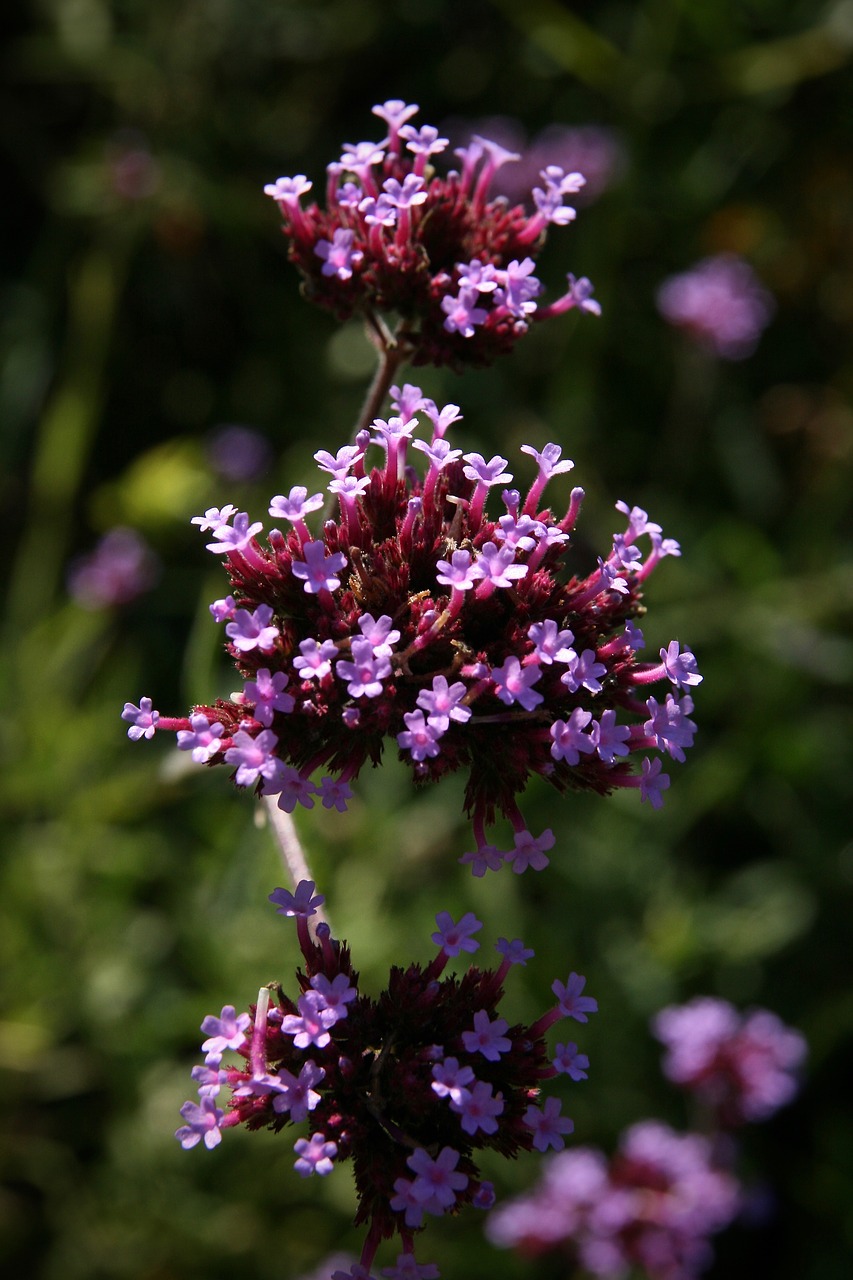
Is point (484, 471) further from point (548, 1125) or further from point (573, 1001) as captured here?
point (548, 1125)

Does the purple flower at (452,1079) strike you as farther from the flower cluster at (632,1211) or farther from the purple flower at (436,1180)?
the flower cluster at (632,1211)

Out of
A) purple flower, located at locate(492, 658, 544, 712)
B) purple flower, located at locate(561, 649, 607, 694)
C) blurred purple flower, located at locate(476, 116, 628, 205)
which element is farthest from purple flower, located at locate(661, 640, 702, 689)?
blurred purple flower, located at locate(476, 116, 628, 205)

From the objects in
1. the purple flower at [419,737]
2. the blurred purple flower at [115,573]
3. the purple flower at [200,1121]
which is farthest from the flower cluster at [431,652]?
the blurred purple flower at [115,573]

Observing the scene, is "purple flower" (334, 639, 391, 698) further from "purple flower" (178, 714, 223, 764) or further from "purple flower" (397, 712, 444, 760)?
"purple flower" (178, 714, 223, 764)

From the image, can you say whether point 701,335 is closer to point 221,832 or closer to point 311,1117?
point 221,832

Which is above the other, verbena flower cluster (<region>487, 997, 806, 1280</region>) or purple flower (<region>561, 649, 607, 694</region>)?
purple flower (<region>561, 649, 607, 694</region>)
